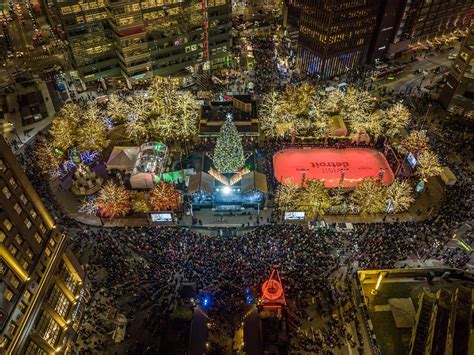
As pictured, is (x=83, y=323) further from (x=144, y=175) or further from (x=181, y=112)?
(x=181, y=112)

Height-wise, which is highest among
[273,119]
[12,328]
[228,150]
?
[228,150]

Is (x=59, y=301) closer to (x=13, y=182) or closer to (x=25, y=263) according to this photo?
(x=25, y=263)

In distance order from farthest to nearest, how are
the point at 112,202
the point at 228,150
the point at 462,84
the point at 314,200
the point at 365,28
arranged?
the point at 365,28 < the point at 462,84 < the point at 228,150 < the point at 314,200 < the point at 112,202

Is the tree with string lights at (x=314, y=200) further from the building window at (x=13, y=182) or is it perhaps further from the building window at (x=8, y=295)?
the building window at (x=8, y=295)

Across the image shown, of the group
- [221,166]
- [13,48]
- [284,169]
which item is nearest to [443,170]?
[284,169]

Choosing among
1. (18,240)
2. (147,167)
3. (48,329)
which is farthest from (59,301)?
(147,167)

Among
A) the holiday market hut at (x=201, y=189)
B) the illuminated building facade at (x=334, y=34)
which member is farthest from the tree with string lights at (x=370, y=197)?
the illuminated building facade at (x=334, y=34)
